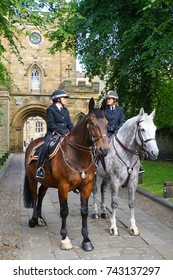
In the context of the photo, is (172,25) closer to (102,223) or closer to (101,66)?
(101,66)

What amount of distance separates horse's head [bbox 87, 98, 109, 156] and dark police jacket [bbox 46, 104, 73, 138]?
1251 millimetres

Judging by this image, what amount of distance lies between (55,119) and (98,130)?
1.58 m

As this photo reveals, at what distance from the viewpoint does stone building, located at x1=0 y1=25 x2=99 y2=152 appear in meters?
39.7

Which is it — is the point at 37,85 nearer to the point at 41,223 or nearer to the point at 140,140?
the point at 41,223

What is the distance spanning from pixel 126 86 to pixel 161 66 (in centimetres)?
784

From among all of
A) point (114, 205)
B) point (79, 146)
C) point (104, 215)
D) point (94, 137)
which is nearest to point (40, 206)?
point (104, 215)

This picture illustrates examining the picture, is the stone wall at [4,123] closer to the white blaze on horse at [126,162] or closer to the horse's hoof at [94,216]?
the horse's hoof at [94,216]

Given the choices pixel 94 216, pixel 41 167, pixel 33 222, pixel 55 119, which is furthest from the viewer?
pixel 94 216

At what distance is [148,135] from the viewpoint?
6.64 meters

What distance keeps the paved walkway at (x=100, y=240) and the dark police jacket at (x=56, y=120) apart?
197 centimetres

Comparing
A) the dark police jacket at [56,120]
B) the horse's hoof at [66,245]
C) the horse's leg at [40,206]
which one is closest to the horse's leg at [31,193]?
the horse's leg at [40,206]

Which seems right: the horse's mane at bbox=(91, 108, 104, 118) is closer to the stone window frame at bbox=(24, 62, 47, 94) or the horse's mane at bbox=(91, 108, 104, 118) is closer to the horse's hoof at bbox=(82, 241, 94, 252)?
the horse's hoof at bbox=(82, 241, 94, 252)

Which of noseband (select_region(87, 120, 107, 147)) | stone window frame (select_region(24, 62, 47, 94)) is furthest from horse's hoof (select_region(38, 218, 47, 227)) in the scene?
stone window frame (select_region(24, 62, 47, 94))
